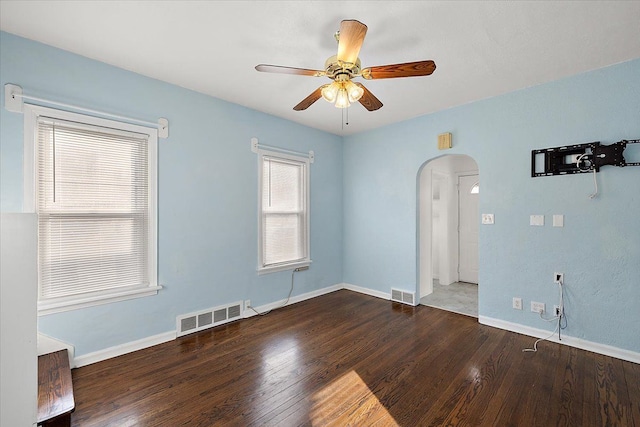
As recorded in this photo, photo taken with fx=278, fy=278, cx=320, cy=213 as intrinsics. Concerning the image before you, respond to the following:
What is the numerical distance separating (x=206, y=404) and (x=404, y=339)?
1993mm

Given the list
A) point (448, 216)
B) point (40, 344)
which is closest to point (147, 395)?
point (40, 344)

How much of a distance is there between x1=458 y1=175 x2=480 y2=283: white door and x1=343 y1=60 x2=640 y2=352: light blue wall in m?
1.99

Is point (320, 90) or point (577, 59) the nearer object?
point (320, 90)

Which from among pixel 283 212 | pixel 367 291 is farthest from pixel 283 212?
pixel 367 291

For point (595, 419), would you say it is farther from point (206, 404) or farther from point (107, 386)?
point (107, 386)

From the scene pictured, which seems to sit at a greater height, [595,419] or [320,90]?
[320,90]

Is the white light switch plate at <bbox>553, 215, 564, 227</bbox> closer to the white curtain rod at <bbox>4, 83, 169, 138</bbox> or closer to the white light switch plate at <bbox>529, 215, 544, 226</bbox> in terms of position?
the white light switch plate at <bbox>529, 215, 544, 226</bbox>

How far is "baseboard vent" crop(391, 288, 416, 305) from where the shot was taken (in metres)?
Answer: 4.03

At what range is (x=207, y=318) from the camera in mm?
3217

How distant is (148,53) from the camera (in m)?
2.40

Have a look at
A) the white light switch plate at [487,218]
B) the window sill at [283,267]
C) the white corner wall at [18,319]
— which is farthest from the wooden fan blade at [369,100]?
the window sill at [283,267]

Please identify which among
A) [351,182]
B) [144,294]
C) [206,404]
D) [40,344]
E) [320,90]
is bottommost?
[206,404]

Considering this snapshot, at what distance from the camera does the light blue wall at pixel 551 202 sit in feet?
8.32

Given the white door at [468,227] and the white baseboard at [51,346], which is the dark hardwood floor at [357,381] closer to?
the white baseboard at [51,346]
